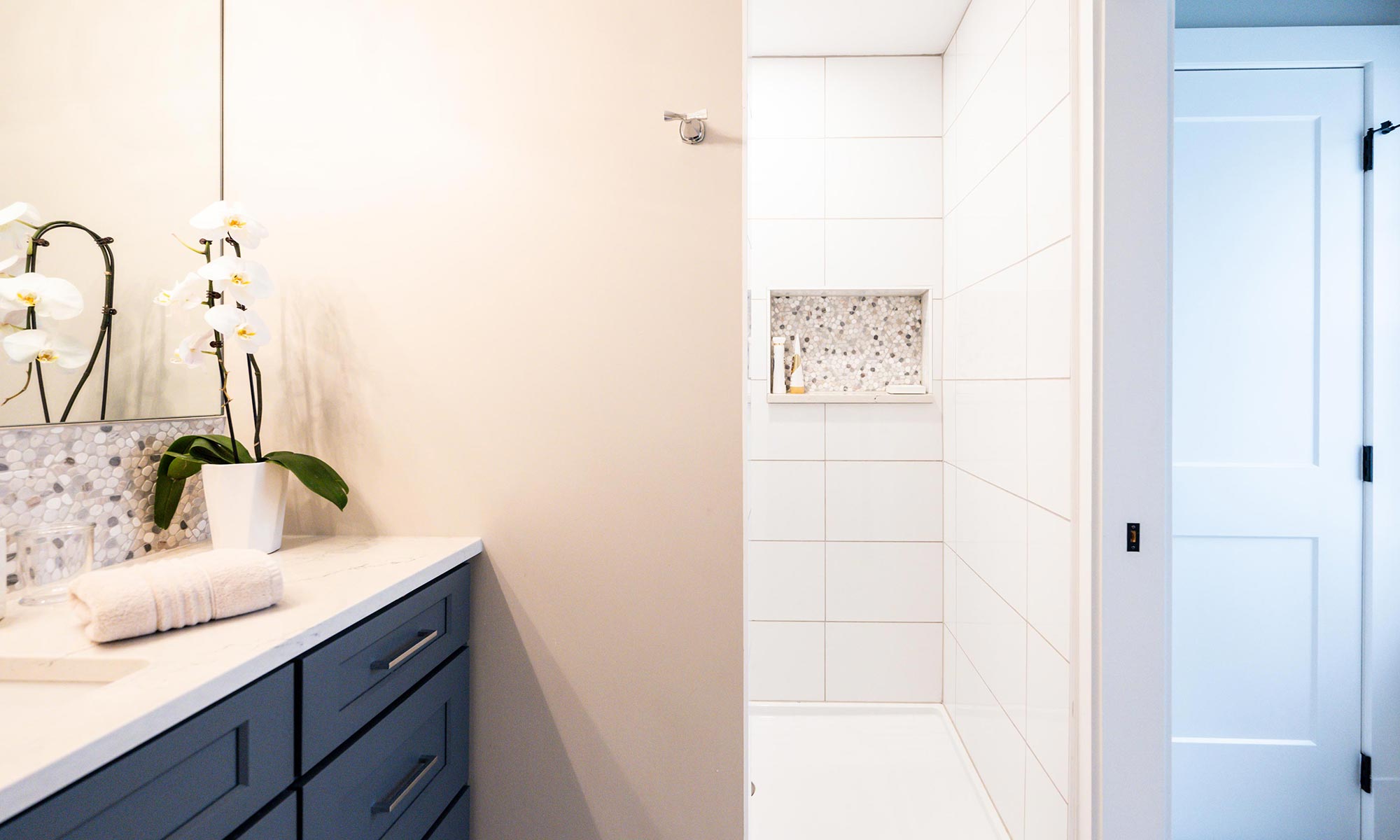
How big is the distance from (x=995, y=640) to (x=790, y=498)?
92 centimetres

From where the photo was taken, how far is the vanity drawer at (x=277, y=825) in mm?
763

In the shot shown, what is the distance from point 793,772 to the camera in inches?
89.0

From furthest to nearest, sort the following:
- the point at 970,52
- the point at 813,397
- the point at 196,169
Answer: the point at 813,397 < the point at 970,52 < the point at 196,169

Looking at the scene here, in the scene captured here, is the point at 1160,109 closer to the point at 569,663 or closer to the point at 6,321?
the point at 569,663

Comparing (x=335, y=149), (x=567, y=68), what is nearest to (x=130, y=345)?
(x=335, y=149)

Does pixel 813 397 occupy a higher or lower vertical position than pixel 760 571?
higher

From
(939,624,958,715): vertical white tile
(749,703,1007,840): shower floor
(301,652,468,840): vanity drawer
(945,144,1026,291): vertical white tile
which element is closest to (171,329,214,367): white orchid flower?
(301,652,468,840): vanity drawer

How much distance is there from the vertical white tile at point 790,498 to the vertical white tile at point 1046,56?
144 cm

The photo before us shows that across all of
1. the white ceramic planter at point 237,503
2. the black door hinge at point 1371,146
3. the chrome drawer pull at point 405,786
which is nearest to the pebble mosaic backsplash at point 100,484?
the white ceramic planter at point 237,503

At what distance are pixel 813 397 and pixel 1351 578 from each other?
64.1 inches

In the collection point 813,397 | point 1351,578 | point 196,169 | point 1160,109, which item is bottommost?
point 1351,578

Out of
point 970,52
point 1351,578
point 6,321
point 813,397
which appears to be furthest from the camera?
point 813,397

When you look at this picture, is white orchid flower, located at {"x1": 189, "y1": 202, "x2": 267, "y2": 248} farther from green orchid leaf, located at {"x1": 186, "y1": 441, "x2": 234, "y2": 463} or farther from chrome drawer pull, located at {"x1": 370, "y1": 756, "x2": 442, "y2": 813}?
chrome drawer pull, located at {"x1": 370, "y1": 756, "x2": 442, "y2": 813}

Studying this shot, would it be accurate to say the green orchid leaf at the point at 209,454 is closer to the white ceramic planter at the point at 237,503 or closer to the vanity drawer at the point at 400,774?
the white ceramic planter at the point at 237,503
